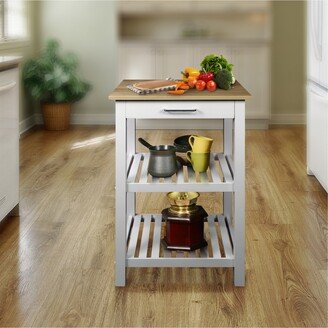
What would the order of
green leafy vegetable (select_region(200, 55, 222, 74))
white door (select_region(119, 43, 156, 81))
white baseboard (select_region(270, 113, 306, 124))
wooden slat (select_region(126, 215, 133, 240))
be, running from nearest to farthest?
green leafy vegetable (select_region(200, 55, 222, 74))
wooden slat (select_region(126, 215, 133, 240))
white door (select_region(119, 43, 156, 81))
white baseboard (select_region(270, 113, 306, 124))

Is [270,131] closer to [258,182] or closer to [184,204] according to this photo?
[258,182]

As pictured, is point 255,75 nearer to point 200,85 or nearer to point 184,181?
point 200,85

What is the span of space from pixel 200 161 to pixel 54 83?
4300mm

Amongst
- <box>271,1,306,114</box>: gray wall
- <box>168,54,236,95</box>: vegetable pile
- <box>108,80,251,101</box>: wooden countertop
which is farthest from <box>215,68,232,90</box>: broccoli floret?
<box>271,1,306,114</box>: gray wall

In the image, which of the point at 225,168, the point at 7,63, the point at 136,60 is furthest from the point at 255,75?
the point at 225,168

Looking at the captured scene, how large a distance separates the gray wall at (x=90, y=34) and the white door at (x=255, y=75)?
4.54 feet

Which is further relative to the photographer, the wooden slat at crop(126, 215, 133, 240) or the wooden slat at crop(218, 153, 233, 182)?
the wooden slat at crop(126, 215, 133, 240)

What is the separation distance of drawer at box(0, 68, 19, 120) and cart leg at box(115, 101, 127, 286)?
0.96 meters

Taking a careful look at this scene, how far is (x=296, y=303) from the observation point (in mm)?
2541

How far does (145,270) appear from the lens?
9.50 ft

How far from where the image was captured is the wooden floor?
245 centimetres

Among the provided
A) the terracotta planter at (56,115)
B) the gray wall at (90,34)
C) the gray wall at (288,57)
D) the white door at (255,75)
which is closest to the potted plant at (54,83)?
the terracotta planter at (56,115)

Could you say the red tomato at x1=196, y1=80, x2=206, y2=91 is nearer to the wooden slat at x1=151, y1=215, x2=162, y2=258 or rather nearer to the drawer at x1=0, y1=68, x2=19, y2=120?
the wooden slat at x1=151, y1=215, x2=162, y2=258

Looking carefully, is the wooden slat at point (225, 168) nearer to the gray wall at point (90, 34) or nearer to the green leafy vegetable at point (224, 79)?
the green leafy vegetable at point (224, 79)
